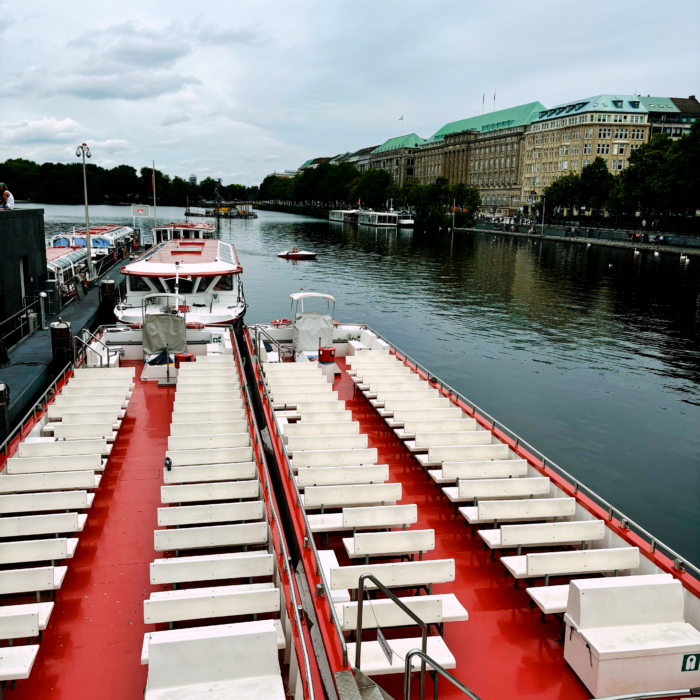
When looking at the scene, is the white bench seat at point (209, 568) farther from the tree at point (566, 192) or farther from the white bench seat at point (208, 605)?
the tree at point (566, 192)

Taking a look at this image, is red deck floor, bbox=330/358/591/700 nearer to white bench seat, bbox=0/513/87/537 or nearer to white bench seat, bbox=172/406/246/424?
white bench seat, bbox=0/513/87/537

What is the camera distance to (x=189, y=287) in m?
27.3

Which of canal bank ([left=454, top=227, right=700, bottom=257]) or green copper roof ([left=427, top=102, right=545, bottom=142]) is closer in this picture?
canal bank ([left=454, top=227, right=700, bottom=257])

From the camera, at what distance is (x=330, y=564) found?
8867 mm

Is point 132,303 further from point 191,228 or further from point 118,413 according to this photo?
point 191,228

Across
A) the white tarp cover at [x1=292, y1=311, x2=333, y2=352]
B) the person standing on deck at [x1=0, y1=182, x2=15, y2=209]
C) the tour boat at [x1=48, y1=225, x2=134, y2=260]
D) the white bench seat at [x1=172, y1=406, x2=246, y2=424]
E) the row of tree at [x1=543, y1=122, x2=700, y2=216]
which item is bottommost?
the white bench seat at [x1=172, y1=406, x2=246, y2=424]

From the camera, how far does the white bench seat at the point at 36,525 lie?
30.1ft

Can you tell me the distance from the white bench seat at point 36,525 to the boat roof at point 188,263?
17543 mm

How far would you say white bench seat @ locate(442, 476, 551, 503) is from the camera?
10977 mm

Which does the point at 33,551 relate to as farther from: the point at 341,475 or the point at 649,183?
the point at 649,183

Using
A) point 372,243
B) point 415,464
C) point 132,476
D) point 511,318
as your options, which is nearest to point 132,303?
point 132,476

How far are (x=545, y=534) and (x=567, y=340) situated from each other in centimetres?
3253

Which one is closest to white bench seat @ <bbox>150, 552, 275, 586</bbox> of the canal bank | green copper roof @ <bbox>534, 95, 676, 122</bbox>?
the canal bank

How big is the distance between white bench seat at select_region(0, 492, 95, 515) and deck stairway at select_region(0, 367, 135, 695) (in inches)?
0.6
